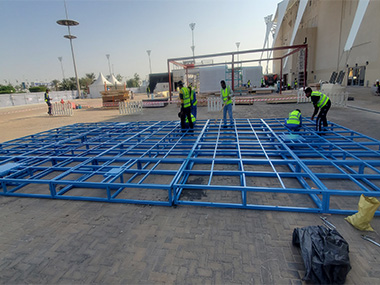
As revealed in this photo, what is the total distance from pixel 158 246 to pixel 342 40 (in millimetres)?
31614

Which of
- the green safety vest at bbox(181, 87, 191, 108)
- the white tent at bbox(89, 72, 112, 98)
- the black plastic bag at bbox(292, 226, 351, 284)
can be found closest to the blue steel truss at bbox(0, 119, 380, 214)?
the black plastic bag at bbox(292, 226, 351, 284)

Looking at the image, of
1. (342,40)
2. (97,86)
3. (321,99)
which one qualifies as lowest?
(321,99)

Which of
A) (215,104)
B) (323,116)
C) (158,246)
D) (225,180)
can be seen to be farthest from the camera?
(215,104)

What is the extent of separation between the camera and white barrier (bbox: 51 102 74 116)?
17.5 meters

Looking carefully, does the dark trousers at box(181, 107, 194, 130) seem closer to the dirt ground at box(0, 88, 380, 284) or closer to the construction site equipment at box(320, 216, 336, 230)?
the dirt ground at box(0, 88, 380, 284)

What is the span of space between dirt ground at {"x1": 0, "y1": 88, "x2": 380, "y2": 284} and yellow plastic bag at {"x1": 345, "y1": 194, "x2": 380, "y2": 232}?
12 centimetres

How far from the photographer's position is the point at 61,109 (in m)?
17.7

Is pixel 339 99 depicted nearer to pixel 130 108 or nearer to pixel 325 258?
pixel 130 108

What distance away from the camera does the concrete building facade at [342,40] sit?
20.0 meters

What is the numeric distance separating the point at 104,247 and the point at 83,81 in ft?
269

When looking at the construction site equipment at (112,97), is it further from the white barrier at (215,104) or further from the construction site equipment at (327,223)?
the construction site equipment at (327,223)

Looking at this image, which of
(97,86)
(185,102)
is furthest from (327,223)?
(97,86)

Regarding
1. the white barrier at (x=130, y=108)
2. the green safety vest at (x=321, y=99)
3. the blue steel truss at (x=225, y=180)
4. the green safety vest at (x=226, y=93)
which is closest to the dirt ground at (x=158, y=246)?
the blue steel truss at (x=225, y=180)

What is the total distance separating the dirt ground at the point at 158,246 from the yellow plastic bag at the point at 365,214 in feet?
0.41
